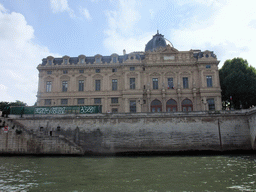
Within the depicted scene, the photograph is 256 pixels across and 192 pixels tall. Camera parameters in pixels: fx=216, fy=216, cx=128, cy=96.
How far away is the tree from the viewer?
131 feet

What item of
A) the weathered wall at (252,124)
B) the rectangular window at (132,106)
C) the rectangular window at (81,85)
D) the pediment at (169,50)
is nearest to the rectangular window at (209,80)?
the pediment at (169,50)

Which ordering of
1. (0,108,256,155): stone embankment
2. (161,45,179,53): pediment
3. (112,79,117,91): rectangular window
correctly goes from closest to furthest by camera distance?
1. (0,108,256,155): stone embankment
2. (161,45,179,53): pediment
3. (112,79,117,91): rectangular window

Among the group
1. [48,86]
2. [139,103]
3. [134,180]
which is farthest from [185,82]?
[134,180]

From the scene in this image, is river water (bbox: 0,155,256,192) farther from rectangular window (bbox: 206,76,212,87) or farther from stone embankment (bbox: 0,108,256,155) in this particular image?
rectangular window (bbox: 206,76,212,87)

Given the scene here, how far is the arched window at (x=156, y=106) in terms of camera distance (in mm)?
42500

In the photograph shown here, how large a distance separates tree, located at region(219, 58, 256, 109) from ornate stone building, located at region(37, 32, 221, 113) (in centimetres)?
232

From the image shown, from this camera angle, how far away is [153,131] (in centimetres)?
3188

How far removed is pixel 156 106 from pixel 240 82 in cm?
1624

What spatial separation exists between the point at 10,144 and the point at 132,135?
17.2 metres

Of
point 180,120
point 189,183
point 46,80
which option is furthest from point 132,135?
point 46,80

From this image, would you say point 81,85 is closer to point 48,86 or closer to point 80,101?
point 80,101

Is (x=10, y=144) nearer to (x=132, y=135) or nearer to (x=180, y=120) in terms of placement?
(x=132, y=135)

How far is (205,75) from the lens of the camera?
42.8 metres

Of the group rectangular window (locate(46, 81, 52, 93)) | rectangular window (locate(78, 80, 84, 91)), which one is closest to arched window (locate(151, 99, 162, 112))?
rectangular window (locate(78, 80, 84, 91))
